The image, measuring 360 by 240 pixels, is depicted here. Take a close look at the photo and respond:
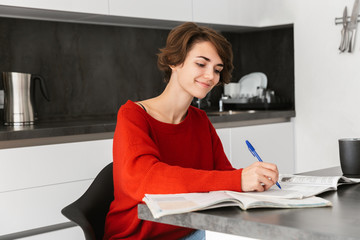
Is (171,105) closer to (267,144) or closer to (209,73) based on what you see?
(209,73)

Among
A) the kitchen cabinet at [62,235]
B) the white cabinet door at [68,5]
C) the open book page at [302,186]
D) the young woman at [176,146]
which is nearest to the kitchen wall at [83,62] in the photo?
the white cabinet door at [68,5]

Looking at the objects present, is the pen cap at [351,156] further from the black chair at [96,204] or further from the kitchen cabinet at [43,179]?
the kitchen cabinet at [43,179]

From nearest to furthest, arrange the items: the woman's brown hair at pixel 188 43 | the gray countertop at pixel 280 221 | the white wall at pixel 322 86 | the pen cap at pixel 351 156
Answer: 1. the gray countertop at pixel 280 221
2. the pen cap at pixel 351 156
3. the woman's brown hair at pixel 188 43
4. the white wall at pixel 322 86

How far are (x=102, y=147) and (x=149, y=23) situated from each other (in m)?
1.09

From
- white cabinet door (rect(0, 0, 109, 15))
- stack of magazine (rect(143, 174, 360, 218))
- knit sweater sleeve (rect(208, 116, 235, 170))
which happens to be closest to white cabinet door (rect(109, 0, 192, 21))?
white cabinet door (rect(0, 0, 109, 15))

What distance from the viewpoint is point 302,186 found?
1.36 meters

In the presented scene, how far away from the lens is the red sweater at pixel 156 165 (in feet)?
4.18

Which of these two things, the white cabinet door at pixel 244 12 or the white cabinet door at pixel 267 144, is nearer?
the white cabinet door at pixel 267 144

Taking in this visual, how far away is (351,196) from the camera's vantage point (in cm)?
127

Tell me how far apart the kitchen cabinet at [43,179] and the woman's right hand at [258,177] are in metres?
1.36

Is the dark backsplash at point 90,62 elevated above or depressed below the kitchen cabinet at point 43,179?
above

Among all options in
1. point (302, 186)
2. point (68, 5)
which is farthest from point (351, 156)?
point (68, 5)

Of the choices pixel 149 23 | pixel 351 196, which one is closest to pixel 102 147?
pixel 149 23

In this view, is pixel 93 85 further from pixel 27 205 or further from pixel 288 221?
pixel 288 221
